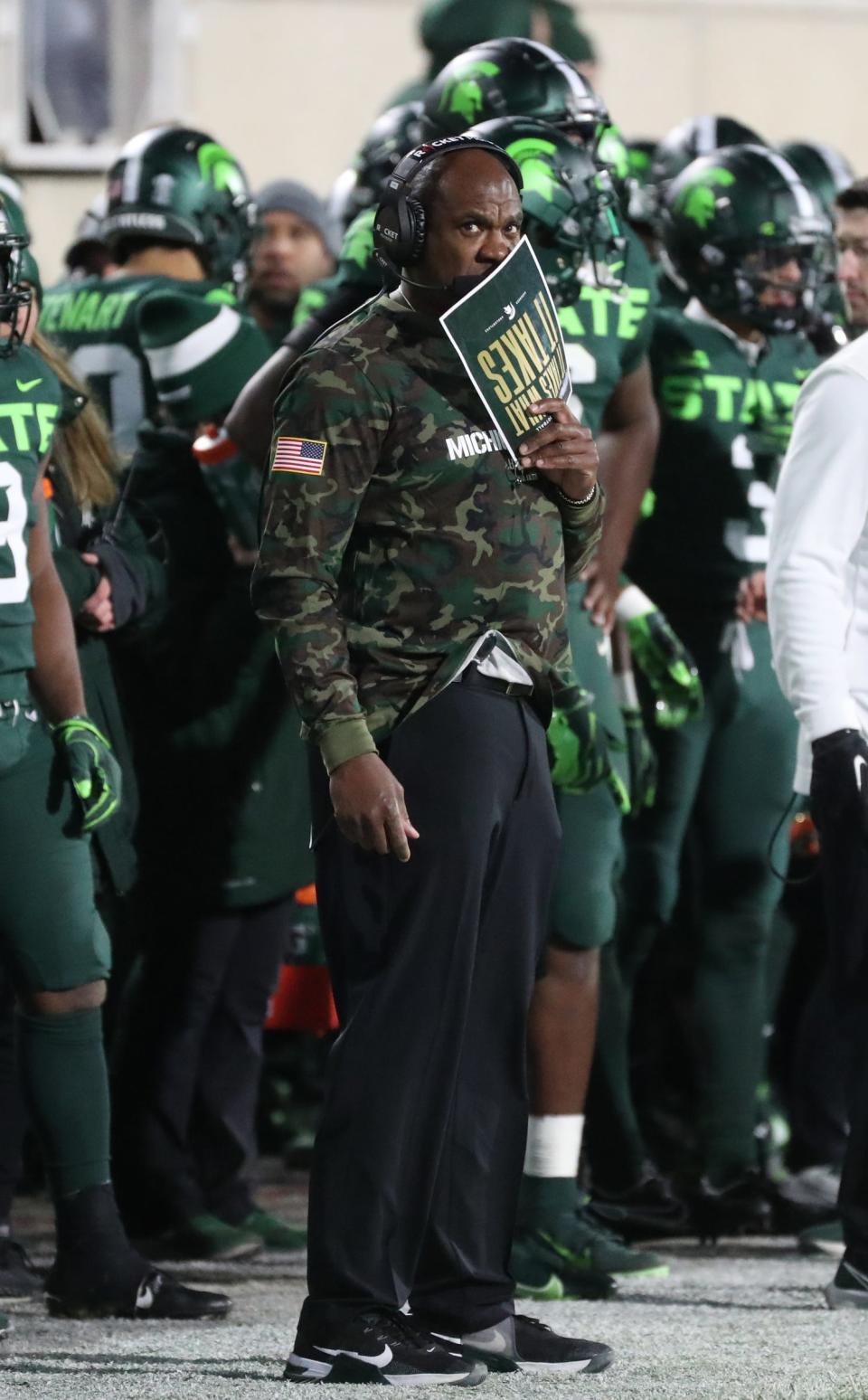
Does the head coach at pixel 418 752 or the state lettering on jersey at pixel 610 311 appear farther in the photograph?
the state lettering on jersey at pixel 610 311

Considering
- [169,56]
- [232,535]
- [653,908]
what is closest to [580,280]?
[232,535]

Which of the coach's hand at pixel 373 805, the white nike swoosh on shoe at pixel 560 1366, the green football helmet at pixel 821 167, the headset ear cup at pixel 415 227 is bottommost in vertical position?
the white nike swoosh on shoe at pixel 560 1366

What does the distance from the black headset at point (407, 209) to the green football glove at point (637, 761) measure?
178 cm

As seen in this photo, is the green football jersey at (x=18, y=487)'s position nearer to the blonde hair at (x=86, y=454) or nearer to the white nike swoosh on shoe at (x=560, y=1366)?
the blonde hair at (x=86, y=454)

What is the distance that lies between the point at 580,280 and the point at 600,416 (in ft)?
1.01

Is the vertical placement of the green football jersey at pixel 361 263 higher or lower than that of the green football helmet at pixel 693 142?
lower

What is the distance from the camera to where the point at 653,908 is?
6.05 m

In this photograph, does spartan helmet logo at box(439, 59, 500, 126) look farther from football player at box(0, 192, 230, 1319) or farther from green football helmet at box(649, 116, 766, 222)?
green football helmet at box(649, 116, 766, 222)

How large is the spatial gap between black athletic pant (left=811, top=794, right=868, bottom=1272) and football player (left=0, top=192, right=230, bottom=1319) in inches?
44.0

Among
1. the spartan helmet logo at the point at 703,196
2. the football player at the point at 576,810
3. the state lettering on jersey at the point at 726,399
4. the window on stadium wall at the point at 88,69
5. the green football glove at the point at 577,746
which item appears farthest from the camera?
the window on stadium wall at the point at 88,69

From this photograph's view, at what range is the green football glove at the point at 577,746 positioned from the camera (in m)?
4.89

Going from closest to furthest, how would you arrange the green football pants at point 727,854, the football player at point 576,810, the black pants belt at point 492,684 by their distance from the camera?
the black pants belt at point 492,684, the football player at point 576,810, the green football pants at point 727,854

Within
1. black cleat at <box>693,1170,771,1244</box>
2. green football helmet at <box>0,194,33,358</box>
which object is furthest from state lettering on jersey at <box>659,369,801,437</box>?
green football helmet at <box>0,194,33,358</box>

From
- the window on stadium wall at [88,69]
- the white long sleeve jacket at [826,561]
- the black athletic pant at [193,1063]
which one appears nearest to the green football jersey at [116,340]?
the black athletic pant at [193,1063]
